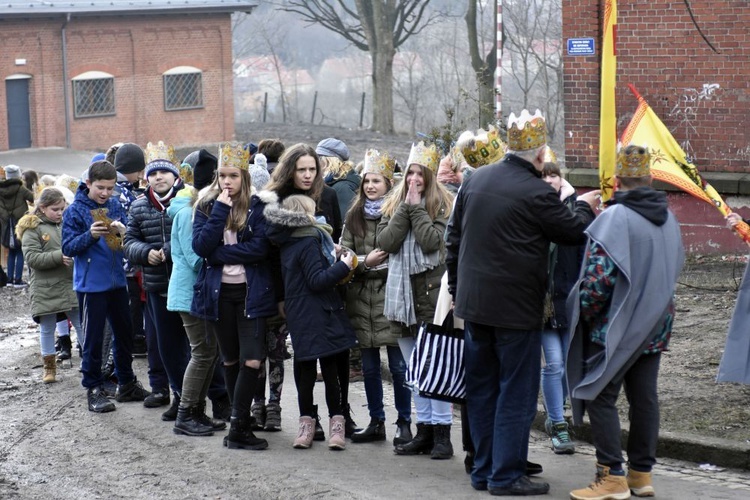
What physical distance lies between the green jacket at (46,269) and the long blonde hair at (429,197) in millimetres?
4139

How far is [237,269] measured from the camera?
746 cm

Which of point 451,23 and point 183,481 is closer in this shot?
point 183,481

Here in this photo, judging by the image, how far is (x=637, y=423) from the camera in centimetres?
618

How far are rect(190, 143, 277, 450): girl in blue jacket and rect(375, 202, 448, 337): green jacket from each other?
2.72ft

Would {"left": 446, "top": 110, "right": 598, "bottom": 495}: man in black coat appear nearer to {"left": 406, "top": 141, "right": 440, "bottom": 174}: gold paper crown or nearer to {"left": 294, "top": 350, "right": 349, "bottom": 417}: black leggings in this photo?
{"left": 406, "top": 141, "right": 440, "bottom": 174}: gold paper crown

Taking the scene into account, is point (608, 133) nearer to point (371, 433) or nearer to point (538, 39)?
point (371, 433)

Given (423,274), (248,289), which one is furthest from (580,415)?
(248,289)

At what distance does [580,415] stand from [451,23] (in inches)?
2693

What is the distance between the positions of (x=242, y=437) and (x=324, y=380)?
673 millimetres

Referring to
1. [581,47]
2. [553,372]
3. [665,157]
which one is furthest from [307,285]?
[581,47]

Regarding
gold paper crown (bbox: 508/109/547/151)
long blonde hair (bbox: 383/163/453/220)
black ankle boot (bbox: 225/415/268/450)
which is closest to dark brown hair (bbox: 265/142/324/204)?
long blonde hair (bbox: 383/163/453/220)

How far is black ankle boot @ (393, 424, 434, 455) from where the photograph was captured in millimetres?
7359

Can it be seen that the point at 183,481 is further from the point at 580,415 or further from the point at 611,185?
the point at 611,185

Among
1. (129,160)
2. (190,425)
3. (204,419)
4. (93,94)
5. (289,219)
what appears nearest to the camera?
(289,219)
